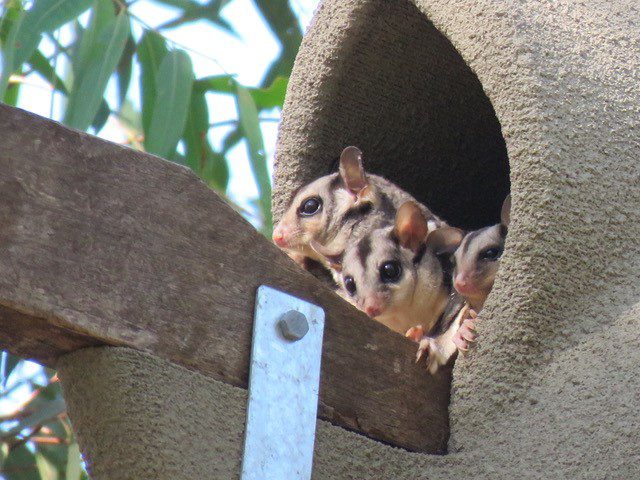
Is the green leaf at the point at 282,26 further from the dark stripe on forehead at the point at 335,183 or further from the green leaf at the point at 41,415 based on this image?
the dark stripe on forehead at the point at 335,183

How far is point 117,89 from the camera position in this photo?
4469mm

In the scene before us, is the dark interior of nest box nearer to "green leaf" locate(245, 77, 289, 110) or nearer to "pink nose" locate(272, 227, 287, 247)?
"pink nose" locate(272, 227, 287, 247)

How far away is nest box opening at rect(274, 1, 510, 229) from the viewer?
2.77m

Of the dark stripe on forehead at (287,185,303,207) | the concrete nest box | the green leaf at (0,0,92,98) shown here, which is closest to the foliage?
the green leaf at (0,0,92,98)

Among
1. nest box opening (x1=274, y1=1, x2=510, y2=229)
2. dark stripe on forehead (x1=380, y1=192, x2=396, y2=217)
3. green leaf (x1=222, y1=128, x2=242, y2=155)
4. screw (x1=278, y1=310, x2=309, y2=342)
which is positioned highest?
green leaf (x1=222, y1=128, x2=242, y2=155)

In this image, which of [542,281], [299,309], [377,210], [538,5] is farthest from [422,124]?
[299,309]

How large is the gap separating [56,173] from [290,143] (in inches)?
44.7

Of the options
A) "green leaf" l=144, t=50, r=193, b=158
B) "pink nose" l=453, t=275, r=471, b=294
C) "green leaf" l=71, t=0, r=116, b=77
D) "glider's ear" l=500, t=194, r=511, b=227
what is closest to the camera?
"pink nose" l=453, t=275, r=471, b=294

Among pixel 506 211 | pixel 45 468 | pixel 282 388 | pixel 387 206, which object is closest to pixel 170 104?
pixel 387 206

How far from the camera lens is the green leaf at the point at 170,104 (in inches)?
139

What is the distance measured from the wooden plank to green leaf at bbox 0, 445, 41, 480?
3060mm

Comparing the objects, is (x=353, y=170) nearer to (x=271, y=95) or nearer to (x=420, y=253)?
(x=420, y=253)

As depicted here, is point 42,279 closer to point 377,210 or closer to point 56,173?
point 56,173

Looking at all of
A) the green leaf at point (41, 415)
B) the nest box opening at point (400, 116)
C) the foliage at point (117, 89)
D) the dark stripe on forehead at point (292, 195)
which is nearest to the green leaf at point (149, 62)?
the foliage at point (117, 89)
